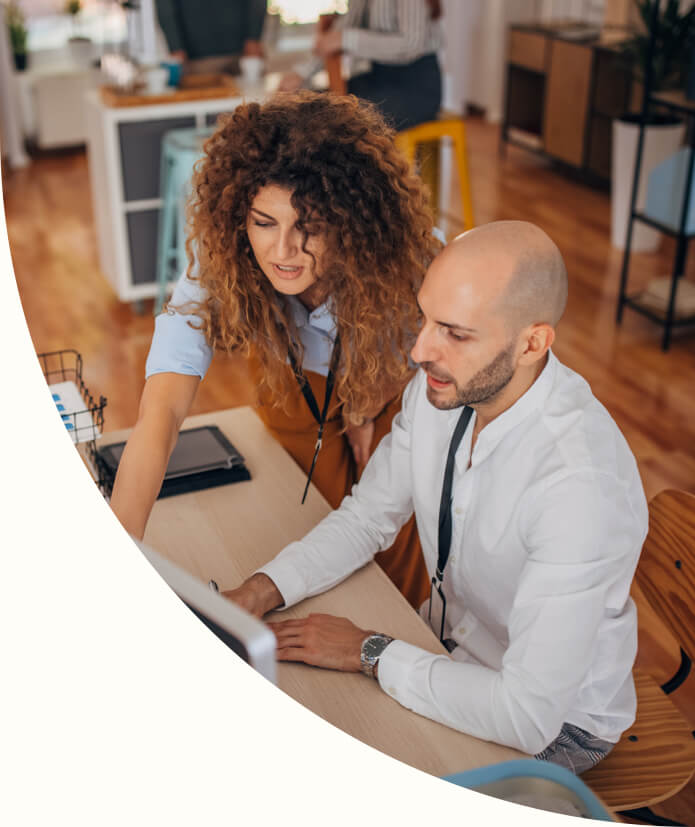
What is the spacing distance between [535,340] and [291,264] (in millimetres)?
321

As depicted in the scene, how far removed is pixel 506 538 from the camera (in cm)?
102

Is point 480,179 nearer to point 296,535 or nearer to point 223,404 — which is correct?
point 223,404

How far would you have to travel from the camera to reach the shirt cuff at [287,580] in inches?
43.6

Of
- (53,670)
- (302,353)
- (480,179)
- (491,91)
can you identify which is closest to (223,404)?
(302,353)

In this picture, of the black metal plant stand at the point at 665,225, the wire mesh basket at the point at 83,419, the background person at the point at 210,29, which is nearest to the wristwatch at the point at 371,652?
the wire mesh basket at the point at 83,419

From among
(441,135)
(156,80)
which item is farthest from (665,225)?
(156,80)

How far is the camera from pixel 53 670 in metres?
0.65

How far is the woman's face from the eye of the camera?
3.43ft

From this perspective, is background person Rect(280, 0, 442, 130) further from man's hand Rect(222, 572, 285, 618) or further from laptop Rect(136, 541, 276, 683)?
laptop Rect(136, 541, 276, 683)

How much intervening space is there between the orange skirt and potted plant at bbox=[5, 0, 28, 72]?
204 inches

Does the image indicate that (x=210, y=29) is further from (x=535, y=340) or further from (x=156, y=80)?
(x=535, y=340)

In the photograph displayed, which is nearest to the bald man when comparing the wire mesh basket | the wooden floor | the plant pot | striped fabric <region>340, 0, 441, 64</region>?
the wire mesh basket

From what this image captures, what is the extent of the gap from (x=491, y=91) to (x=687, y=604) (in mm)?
6127

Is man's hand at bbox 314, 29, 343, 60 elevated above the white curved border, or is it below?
above
